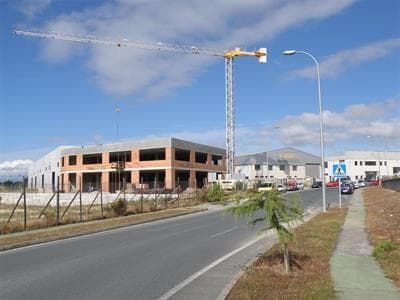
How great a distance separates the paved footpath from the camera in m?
8.55

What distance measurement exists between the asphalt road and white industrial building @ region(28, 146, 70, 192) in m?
79.6

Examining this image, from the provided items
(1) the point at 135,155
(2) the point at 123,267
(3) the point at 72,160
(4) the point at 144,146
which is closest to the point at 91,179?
(3) the point at 72,160

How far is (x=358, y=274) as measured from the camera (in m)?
10.3

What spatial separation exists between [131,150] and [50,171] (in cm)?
3382

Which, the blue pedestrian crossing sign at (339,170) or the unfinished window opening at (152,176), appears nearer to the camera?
the blue pedestrian crossing sign at (339,170)

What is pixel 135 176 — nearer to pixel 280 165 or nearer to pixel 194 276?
pixel 280 165

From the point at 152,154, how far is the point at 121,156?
5.40 metres

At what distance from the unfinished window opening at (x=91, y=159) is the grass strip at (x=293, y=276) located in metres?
77.5

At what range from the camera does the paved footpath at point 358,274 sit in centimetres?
855

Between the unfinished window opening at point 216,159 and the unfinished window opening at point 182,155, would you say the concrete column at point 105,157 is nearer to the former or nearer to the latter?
the unfinished window opening at point 182,155

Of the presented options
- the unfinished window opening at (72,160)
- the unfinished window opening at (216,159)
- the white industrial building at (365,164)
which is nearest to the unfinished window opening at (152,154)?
the unfinished window opening at (216,159)

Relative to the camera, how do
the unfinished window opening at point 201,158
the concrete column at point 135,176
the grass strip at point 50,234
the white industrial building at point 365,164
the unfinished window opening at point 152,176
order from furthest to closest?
1. the white industrial building at point 365,164
2. the unfinished window opening at point 201,158
3. the unfinished window opening at point 152,176
4. the concrete column at point 135,176
5. the grass strip at point 50,234

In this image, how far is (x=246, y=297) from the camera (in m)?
8.38

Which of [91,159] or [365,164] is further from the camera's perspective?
[365,164]
